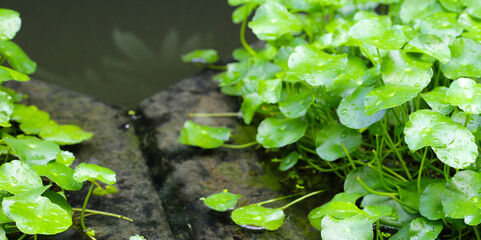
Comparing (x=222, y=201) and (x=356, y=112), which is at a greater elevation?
(x=356, y=112)

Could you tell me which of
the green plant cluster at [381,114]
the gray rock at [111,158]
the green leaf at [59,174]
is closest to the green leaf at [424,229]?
the green plant cluster at [381,114]

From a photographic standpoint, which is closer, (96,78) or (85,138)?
(85,138)

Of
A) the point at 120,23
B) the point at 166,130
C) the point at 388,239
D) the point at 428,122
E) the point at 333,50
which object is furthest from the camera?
the point at 120,23

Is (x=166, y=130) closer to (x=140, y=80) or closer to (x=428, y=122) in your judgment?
(x=140, y=80)

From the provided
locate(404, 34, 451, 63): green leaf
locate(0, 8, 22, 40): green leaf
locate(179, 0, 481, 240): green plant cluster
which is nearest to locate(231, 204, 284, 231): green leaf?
locate(179, 0, 481, 240): green plant cluster

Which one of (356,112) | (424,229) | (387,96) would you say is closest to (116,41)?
(356,112)

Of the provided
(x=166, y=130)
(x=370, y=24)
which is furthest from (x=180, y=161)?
(x=370, y=24)

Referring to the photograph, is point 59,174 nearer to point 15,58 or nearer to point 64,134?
point 64,134
